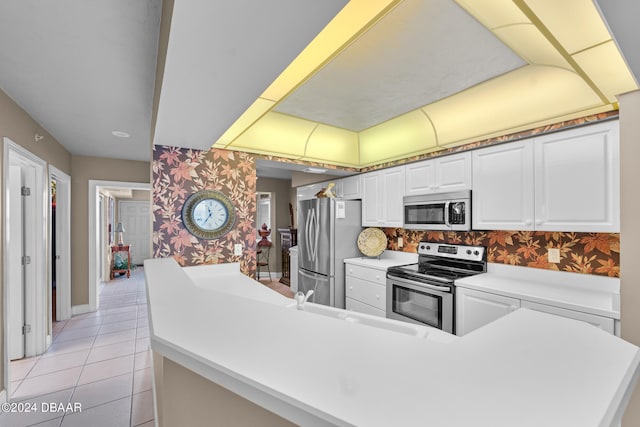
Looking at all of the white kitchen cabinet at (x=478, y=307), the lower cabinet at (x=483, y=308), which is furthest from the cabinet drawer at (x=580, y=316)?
the white kitchen cabinet at (x=478, y=307)

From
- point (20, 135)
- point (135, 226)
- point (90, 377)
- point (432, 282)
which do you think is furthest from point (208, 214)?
point (135, 226)

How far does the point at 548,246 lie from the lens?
7.97ft

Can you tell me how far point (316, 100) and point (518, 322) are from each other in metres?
2.31

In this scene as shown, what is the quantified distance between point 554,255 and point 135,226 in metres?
9.23

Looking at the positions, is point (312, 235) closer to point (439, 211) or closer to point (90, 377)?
point (439, 211)

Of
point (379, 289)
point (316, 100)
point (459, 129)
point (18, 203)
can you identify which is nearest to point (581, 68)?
point (459, 129)

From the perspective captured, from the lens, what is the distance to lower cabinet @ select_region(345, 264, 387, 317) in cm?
321

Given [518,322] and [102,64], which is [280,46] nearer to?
[518,322]

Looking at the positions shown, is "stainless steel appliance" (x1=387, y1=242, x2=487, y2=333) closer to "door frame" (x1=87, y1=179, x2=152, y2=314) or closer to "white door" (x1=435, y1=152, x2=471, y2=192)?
"white door" (x1=435, y1=152, x2=471, y2=192)

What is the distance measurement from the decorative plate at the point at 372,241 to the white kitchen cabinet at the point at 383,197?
13cm

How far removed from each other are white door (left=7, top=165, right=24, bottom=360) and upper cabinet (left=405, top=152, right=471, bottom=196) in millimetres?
3993

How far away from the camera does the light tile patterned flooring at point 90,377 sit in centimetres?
198

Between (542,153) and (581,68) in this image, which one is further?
(542,153)

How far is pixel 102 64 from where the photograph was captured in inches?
67.5
